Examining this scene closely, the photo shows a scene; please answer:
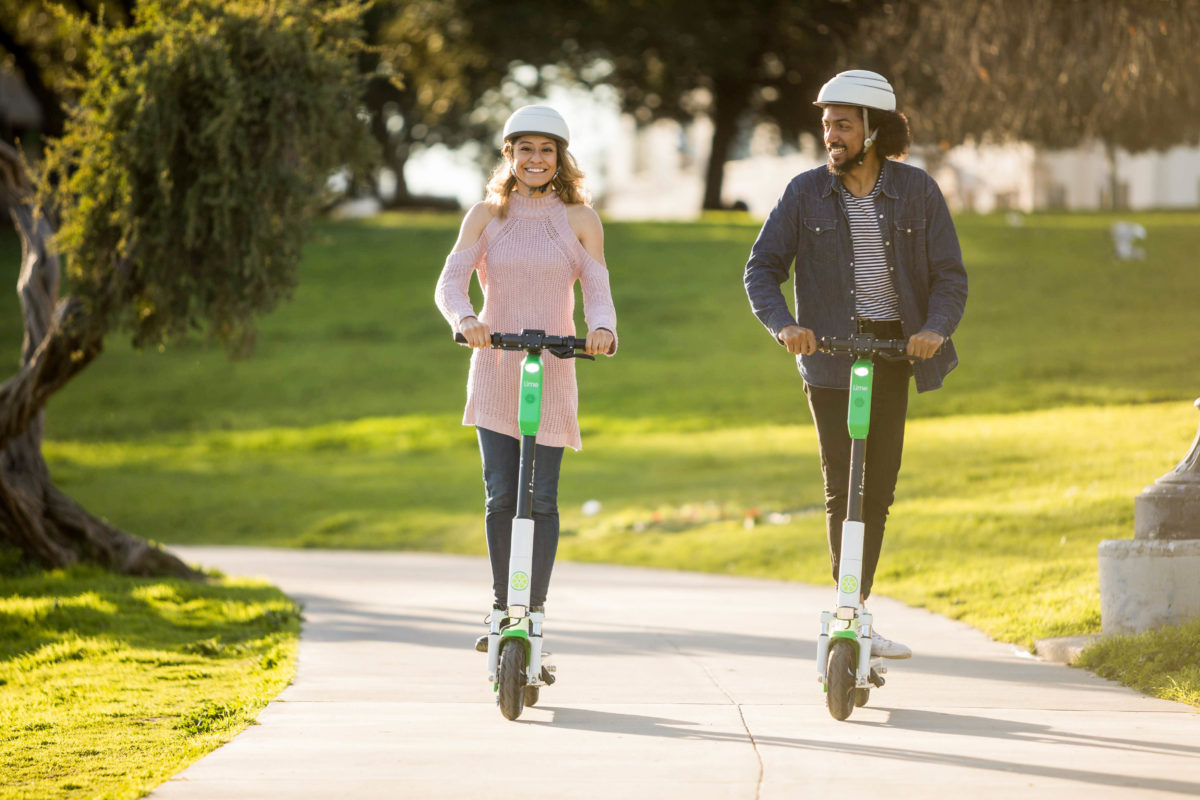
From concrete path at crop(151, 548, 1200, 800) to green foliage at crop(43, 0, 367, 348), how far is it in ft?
9.28

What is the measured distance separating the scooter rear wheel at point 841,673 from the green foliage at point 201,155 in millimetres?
5821

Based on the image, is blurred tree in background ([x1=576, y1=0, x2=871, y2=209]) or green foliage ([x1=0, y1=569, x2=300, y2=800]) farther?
blurred tree in background ([x1=576, y1=0, x2=871, y2=209])

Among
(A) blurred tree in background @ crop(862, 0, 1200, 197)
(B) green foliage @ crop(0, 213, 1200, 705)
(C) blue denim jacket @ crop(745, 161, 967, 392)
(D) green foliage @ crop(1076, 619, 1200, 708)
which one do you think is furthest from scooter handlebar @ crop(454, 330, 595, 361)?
(A) blurred tree in background @ crop(862, 0, 1200, 197)

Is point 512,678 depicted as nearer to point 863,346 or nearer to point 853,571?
point 853,571

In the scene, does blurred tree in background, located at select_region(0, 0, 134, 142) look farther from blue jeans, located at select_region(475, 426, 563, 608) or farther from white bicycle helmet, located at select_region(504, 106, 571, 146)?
blue jeans, located at select_region(475, 426, 563, 608)

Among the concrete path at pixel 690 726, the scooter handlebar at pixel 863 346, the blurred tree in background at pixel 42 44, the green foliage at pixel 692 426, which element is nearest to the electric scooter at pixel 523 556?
the concrete path at pixel 690 726

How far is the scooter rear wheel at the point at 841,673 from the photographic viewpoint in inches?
210

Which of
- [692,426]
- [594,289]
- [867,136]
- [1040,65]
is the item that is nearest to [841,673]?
[594,289]

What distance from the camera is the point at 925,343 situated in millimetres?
5340

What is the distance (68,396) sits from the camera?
1112 inches

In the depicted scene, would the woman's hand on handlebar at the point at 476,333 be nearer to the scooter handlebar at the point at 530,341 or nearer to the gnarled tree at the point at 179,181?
the scooter handlebar at the point at 530,341

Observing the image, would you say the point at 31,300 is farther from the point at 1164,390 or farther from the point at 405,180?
the point at 405,180

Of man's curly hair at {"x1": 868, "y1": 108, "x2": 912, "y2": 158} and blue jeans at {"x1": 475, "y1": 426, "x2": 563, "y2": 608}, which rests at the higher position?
man's curly hair at {"x1": 868, "y1": 108, "x2": 912, "y2": 158}

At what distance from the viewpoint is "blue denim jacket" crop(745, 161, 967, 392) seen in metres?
5.69
